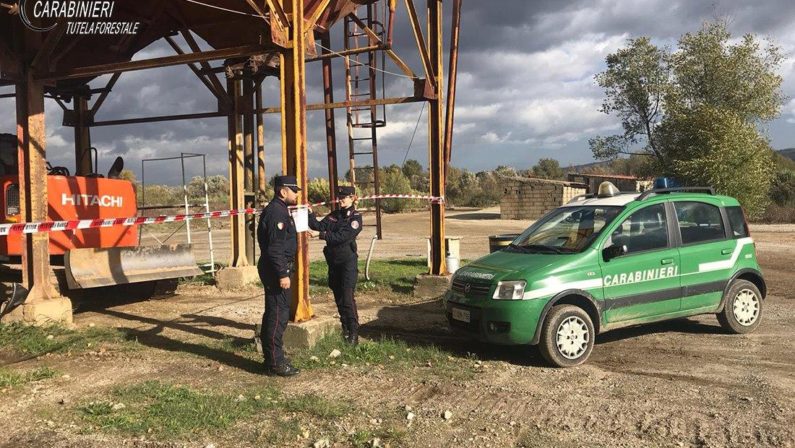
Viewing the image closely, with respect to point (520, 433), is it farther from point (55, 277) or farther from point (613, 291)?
point (55, 277)

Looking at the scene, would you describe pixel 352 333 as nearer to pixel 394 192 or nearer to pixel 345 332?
pixel 345 332

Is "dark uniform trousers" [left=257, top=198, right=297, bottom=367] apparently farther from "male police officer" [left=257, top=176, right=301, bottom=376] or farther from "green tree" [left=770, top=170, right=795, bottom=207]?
"green tree" [left=770, top=170, right=795, bottom=207]

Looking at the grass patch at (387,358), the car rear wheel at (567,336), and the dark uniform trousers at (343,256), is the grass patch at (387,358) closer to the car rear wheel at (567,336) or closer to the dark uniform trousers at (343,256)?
the dark uniform trousers at (343,256)

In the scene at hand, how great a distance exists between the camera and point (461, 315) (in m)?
6.40

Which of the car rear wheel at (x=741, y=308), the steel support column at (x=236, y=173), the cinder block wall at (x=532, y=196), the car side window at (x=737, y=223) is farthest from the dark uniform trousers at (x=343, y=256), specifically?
the cinder block wall at (x=532, y=196)

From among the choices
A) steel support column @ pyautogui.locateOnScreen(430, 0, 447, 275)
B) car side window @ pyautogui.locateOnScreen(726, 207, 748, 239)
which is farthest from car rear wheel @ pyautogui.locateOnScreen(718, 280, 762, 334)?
steel support column @ pyautogui.locateOnScreen(430, 0, 447, 275)

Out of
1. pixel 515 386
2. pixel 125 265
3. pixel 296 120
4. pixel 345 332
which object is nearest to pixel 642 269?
pixel 515 386

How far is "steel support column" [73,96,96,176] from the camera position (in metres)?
12.0

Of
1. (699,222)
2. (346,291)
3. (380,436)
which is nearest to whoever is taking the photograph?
(380,436)

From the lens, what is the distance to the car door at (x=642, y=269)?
634cm

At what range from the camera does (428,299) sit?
10.3 meters

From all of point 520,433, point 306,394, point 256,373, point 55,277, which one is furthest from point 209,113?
point 520,433

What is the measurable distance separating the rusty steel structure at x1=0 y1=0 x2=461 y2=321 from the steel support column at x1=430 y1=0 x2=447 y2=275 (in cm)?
2

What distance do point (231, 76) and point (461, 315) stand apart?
300 inches
